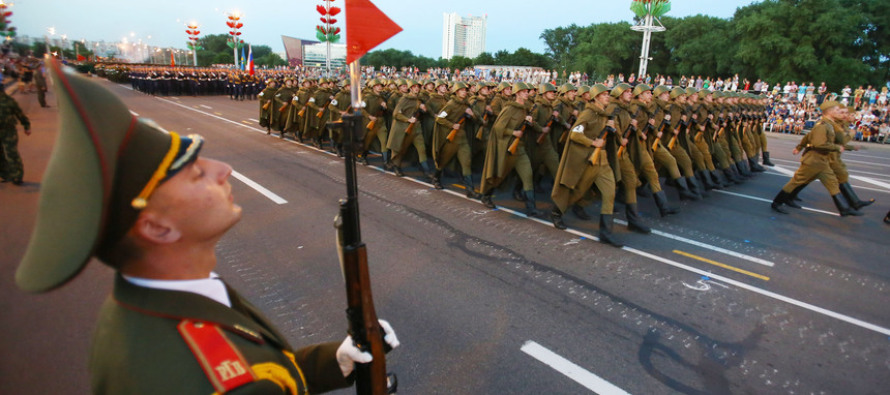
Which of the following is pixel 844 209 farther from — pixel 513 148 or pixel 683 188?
pixel 513 148

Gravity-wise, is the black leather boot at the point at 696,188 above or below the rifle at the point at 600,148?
below

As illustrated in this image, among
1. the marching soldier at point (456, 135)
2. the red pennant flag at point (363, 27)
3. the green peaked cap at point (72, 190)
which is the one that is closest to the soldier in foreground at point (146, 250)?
the green peaked cap at point (72, 190)

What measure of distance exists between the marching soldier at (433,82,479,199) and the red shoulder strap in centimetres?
769

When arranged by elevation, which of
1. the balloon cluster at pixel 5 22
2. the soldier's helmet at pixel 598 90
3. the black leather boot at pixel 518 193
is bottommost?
the black leather boot at pixel 518 193

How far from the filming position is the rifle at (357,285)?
1760 millimetres

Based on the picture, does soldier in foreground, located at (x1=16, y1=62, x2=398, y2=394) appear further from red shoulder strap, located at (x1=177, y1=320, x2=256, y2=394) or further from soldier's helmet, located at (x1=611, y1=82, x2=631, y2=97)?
soldier's helmet, located at (x1=611, y1=82, x2=631, y2=97)

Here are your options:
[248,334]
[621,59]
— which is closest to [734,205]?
[248,334]

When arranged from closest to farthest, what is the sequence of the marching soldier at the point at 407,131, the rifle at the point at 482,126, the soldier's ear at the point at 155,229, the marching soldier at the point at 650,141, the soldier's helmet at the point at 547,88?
the soldier's ear at the point at 155,229 → the marching soldier at the point at 650,141 → the soldier's helmet at the point at 547,88 → the rifle at the point at 482,126 → the marching soldier at the point at 407,131

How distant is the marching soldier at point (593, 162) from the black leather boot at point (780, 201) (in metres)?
3.70

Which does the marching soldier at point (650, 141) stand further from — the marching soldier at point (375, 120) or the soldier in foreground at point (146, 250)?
the soldier in foreground at point (146, 250)

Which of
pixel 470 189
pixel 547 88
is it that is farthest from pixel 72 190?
pixel 547 88

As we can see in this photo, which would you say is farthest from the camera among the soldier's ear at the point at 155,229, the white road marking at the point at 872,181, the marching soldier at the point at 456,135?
the white road marking at the point at 872,181

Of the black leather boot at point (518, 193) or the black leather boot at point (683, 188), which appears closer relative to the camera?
the black leather boot at point (683, 188)

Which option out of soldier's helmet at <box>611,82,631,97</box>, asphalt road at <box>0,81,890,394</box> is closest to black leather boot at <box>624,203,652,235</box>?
asphalt road at <box>0,81,890,394</box>
